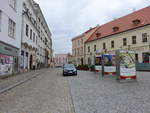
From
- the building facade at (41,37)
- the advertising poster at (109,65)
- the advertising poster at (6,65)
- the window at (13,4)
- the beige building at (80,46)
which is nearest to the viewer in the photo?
the advertising poster at (6,65)

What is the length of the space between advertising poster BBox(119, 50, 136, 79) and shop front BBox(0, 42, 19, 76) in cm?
1101

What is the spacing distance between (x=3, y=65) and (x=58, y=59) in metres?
111

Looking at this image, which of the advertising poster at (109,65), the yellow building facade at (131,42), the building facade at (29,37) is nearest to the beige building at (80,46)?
the yellow building facade at (131,42)

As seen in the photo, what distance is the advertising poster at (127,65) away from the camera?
42.1 feet

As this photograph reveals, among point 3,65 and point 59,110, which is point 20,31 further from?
point 59,110

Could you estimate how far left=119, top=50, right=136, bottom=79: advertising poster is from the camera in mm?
12823

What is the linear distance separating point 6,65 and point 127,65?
11.9m

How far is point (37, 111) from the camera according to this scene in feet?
17.5

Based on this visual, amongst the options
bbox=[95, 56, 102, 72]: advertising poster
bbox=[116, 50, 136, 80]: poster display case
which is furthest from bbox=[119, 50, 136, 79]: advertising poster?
bbox=[95, 56, 102, 72]: advertising poster

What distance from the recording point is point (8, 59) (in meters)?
16.2

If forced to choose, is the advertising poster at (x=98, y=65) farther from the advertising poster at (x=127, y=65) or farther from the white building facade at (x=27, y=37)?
A: the white building facade at (x=27, y=37)

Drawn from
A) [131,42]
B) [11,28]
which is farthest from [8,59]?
[131,42]

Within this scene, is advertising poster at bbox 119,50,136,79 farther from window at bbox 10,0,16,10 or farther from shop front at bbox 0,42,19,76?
window at bbox 10,0,16,10

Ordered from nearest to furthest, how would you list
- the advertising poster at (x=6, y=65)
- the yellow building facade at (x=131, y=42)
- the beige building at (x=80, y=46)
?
1. the advertising poster at (x=6, y=65)
2. the yellow building facade at (x=131, y=42)
3. the beige building at (x=80, y=46)
